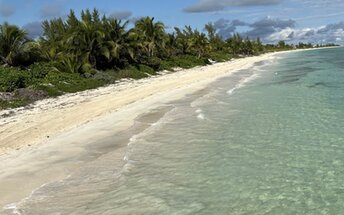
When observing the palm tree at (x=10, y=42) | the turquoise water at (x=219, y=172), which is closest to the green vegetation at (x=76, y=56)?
the palm tree at (x=10, y=42)

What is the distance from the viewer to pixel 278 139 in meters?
14.3

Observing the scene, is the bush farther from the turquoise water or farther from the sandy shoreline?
the turquoise water

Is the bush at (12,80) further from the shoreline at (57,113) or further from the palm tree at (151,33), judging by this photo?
the palm tree at (151,33)

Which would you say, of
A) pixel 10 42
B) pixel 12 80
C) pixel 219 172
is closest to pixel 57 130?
pixel 219 172

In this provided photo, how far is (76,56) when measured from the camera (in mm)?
38219

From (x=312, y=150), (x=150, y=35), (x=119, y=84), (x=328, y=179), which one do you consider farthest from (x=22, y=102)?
(x=150, y=35)

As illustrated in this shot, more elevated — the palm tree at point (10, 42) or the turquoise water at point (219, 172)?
the palm tree at point (10, 42)

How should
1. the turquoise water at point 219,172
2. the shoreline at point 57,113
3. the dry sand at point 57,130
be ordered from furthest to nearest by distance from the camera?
the shoreline at point 57,113, the dry sand at point 57,130, the turquoise water at point 219,172

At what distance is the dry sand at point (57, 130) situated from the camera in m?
11.1

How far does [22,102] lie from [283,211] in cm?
A: 1927

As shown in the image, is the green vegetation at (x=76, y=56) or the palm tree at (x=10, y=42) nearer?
the green vegetation at (x=76, y=56)

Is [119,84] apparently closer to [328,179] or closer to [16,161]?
[16,161]

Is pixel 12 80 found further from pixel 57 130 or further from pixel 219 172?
pixel 219 172

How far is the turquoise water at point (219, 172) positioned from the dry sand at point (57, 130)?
0.72 m
